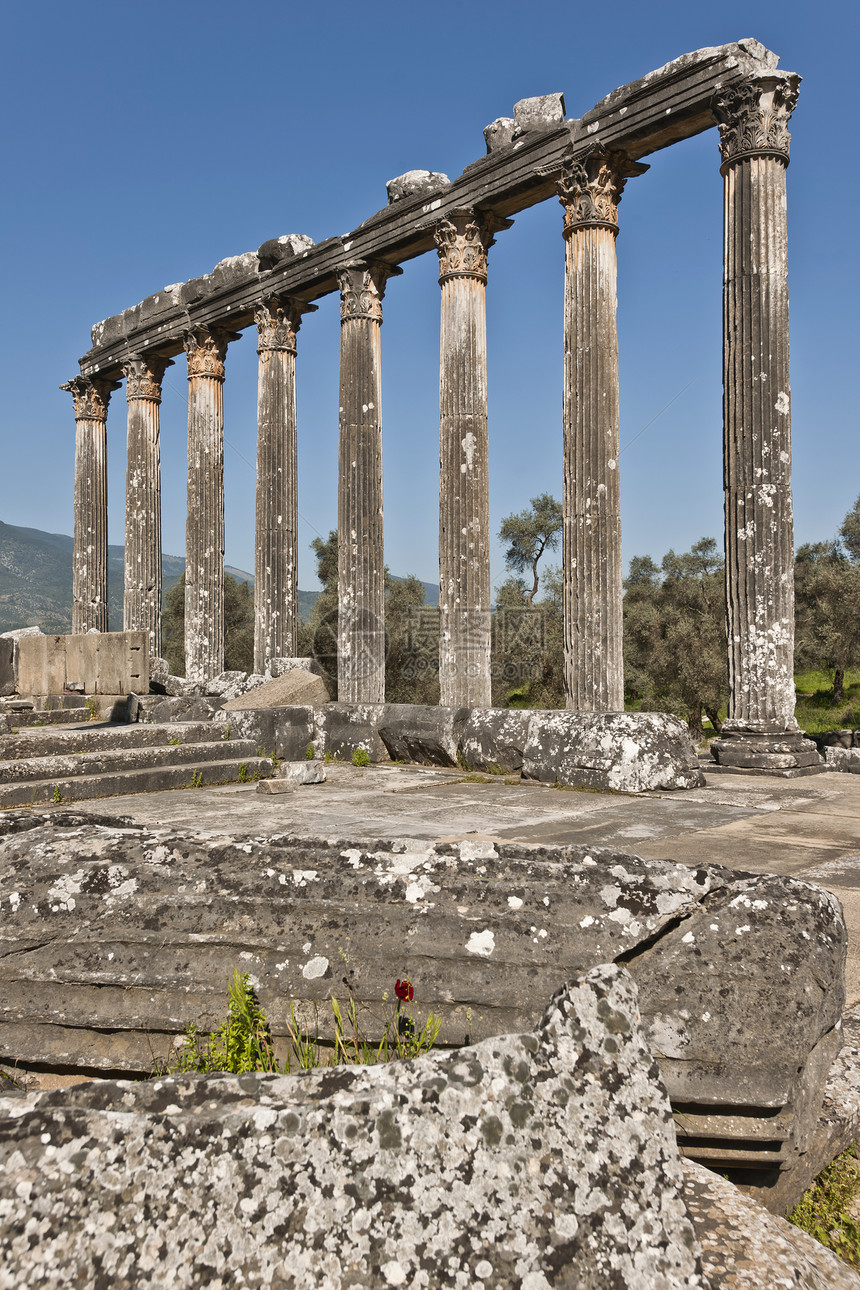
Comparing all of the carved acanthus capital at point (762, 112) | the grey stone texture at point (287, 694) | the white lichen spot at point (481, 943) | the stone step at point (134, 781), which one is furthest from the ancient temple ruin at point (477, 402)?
the white lichen spot at point (481, 943)

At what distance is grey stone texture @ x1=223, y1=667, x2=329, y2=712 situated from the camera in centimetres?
1255

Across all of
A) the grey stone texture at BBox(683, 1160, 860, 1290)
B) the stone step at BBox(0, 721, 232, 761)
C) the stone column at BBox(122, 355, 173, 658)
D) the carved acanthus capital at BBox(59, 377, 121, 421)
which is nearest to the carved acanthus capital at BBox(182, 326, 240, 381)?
the stone column at BBox(122, 355, 173, 658)

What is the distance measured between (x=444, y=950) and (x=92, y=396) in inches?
856

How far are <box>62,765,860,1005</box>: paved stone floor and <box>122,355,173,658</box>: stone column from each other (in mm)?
11713

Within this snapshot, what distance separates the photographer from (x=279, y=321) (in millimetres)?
16953

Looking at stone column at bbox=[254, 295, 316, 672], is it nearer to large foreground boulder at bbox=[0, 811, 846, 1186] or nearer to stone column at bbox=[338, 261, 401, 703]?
stone column at bbox=[338, 261, 401, 703]

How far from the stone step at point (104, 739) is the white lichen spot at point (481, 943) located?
305 inches

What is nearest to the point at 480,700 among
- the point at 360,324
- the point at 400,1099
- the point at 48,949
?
the point at 360,324

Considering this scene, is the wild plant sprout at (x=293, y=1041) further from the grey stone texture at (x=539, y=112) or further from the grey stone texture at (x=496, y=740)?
the grey stone texture at (x=539, y=112)

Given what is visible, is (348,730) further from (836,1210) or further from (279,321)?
(279,321)

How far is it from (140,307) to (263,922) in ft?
65.9

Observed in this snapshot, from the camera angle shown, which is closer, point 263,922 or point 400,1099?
point 400,1099

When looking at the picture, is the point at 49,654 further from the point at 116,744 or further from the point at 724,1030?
the point at 724,1030

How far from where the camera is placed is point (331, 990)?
2240 mm
